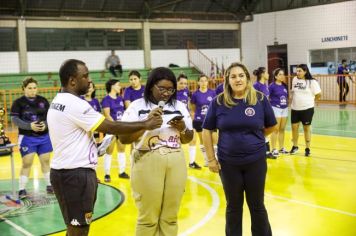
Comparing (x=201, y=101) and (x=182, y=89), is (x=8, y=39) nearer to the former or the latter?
(x=182, y=89)

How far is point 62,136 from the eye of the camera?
352cm

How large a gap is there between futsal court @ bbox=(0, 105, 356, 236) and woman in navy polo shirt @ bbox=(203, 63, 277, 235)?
906mm

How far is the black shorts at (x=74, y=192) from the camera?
354cm

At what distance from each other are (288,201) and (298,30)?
19520 millimetres

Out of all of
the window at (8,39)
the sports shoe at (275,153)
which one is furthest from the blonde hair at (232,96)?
the window at (8,39)

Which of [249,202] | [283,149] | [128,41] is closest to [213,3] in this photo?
[128,41]

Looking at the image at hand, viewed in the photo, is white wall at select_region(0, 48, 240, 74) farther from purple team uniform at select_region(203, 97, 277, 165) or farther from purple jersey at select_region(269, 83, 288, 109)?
purple team uniform at select_region(203, 97, 277, 165)

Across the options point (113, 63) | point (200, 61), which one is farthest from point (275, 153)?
point (200, 61)

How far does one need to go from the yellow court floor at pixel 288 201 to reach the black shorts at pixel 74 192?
6.10 ft

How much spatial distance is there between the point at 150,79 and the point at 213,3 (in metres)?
23.8

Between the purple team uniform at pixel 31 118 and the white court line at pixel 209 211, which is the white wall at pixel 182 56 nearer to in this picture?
the white court line at pixel 209 211

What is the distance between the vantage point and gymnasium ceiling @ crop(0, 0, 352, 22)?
68.9 feet

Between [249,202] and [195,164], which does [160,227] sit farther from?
[195,164]

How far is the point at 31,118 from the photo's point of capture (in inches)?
268
